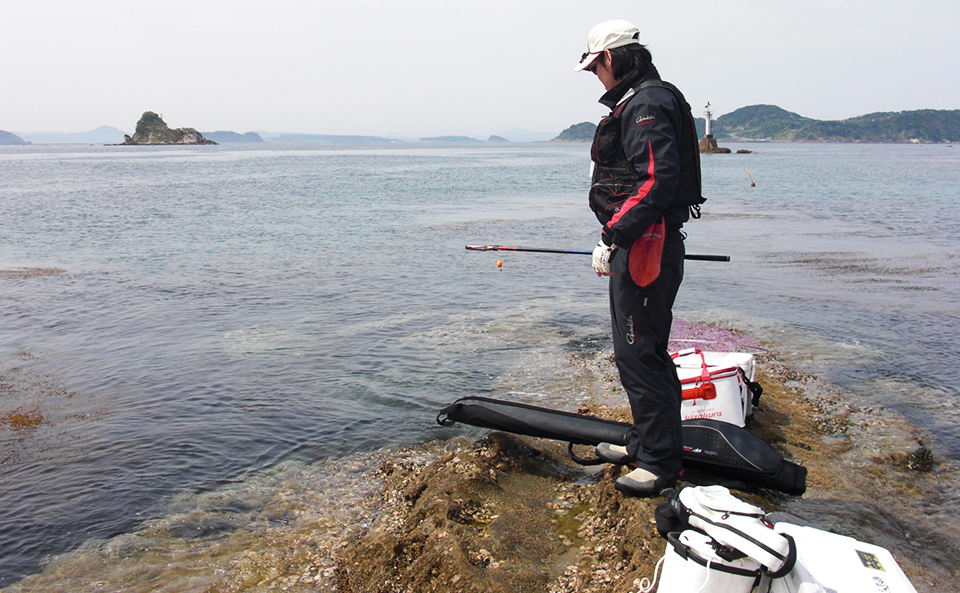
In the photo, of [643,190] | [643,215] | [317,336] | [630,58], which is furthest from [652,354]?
[317,336]

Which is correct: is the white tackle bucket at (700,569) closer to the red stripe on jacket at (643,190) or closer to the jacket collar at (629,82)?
the red stripe on jacket at (643,190)

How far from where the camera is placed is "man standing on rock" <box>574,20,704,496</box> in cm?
350

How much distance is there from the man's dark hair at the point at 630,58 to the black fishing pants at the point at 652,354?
3.16ft

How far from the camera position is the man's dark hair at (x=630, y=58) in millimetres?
3701

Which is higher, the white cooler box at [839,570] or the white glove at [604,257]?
the white glove at [604,257]

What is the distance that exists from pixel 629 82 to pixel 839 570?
265cm

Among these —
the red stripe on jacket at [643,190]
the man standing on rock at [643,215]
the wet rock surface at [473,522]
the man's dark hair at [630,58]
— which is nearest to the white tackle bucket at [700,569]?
the wet rock surface at [473,522]

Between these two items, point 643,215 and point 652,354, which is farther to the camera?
point 652,354

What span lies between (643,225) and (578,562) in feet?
5.99

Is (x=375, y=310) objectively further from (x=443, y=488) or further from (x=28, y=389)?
(x=443, y=488)

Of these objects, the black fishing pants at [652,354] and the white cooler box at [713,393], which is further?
the white cooler box at [713,393]

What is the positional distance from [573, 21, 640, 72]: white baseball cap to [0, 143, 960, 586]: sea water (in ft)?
11.2

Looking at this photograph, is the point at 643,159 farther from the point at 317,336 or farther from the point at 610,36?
→ the point at 317,336

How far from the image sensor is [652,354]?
3725 millimetres
